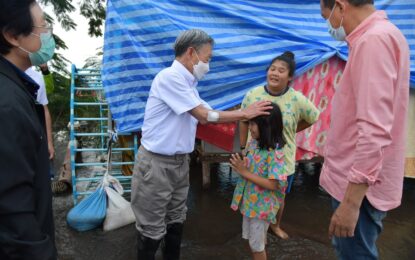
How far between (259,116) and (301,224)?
2.02m

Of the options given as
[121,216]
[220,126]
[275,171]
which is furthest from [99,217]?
[275,171]

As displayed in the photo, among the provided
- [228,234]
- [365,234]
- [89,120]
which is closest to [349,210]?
[365,234]

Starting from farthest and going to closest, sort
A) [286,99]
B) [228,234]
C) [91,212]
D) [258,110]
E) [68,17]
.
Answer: [68,17] < [228,234] < [91,212] < [286,99] < [258,110]

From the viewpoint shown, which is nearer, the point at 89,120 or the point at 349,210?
the point at 349,210

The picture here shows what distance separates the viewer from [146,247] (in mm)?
2564

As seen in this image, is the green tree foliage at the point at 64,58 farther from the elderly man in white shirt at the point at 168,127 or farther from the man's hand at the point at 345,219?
the man's hand at the point at 345,219

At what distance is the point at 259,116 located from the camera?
93.4 inches

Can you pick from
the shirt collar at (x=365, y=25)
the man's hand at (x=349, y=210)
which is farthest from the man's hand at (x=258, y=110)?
the man's hand at (x=349, y=210)

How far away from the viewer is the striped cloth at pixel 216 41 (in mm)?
3361

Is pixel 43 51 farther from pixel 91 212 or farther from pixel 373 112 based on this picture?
pixel 91 212

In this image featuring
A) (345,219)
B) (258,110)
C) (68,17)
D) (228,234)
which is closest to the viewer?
(345,219)

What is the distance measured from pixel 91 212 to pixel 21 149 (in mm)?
2491

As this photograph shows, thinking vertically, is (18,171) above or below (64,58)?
below

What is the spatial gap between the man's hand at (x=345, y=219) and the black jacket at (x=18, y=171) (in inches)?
47.3
